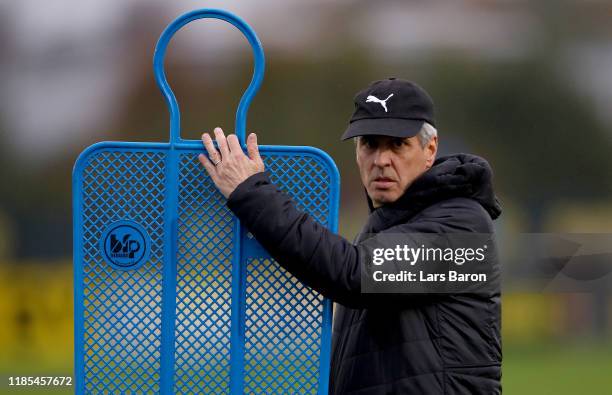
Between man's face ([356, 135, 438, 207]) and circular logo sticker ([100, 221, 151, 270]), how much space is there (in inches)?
25.0

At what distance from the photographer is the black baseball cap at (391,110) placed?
1.92m

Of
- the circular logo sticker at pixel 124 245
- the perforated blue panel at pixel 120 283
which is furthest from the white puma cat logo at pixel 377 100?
the circular logo sticker at pixel 124 245

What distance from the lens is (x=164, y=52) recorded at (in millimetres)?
1929

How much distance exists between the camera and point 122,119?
652 centimetres

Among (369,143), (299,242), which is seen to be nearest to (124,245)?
(299,242)

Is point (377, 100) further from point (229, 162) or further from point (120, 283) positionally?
point (120, 283)

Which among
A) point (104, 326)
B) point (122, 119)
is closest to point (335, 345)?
point (104, 326)

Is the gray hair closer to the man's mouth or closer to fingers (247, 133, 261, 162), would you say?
the man's mouth

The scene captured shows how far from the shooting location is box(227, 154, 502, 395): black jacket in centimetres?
179

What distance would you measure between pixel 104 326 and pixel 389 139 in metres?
0.91

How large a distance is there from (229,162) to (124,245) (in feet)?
1.20

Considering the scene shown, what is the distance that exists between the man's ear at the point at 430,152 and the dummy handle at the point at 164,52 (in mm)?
504

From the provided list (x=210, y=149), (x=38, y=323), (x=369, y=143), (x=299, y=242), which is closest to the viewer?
(x=299, y=242)

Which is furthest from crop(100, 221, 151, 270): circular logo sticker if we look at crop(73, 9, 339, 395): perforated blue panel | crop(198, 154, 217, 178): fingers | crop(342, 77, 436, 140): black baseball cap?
crop(342, 77, 436, 140): black baseball cap
